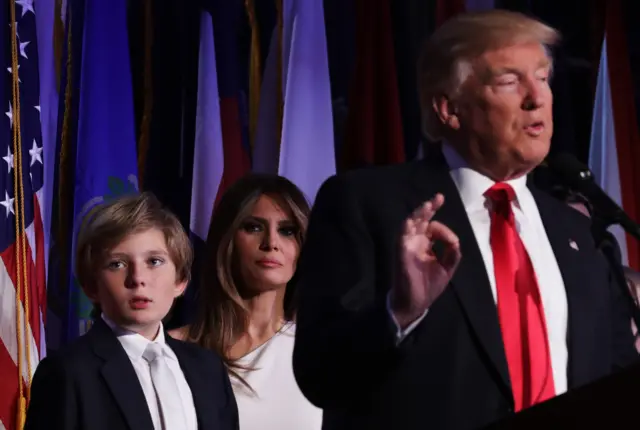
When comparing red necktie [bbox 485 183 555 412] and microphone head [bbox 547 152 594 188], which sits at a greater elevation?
microphone head [bbox 547 152 594 188]

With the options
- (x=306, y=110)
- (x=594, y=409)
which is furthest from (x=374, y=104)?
(x=594, y=409)

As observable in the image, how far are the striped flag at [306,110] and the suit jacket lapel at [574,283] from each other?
184 cm

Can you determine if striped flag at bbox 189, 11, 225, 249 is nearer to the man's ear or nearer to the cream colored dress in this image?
the cream colored dress

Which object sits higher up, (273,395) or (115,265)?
(115,265)

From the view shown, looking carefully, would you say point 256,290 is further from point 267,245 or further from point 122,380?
point 122,380

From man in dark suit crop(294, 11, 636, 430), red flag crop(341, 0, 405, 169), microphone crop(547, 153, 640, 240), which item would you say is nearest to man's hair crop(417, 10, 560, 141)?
man in dark suit crop(294, 11, 636, 430)

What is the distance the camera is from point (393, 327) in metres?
1.34

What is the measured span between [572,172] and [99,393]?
1016 millimetres

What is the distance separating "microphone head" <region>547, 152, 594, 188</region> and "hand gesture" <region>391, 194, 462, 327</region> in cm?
16

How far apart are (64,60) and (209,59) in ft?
1.53

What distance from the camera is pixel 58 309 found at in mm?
3432

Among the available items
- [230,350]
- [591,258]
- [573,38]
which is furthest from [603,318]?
[573,38]

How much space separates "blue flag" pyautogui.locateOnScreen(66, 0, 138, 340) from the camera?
335cm

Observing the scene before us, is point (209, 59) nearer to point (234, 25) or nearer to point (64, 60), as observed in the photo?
point (234, 25)
